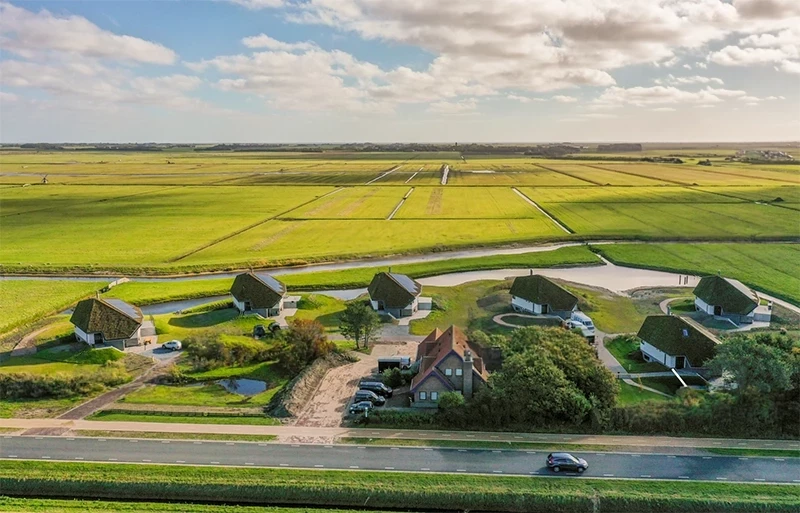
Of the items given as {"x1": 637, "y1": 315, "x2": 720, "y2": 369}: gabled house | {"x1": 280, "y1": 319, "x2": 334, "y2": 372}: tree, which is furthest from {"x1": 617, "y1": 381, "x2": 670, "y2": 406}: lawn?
{"x1": 280, "y1": 319, "x2": 334, "y2": 372}: tree

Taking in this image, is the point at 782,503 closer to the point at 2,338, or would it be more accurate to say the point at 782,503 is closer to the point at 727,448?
the point at 727,448

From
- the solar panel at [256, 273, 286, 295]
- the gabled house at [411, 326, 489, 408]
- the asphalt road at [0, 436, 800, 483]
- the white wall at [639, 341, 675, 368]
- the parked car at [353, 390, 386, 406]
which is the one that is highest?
the solar panel at [256, 273, 286, 295]

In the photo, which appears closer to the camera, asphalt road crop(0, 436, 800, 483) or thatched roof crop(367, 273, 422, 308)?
asphalt road crop(0, 436, 800, 483)

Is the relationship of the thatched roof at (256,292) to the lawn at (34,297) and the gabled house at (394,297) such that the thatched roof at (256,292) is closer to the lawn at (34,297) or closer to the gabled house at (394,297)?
the gabled house at (394,297)

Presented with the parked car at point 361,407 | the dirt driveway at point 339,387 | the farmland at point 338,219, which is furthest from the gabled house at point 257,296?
the parked car at point 361,407

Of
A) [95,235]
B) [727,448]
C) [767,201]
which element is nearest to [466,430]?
[727,448]

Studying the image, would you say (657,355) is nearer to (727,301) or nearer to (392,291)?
(727,301)

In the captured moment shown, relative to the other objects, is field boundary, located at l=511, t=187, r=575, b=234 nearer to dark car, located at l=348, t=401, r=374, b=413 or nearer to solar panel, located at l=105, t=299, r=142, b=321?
dark car, located at l=348, t=401, r=374, b=413
